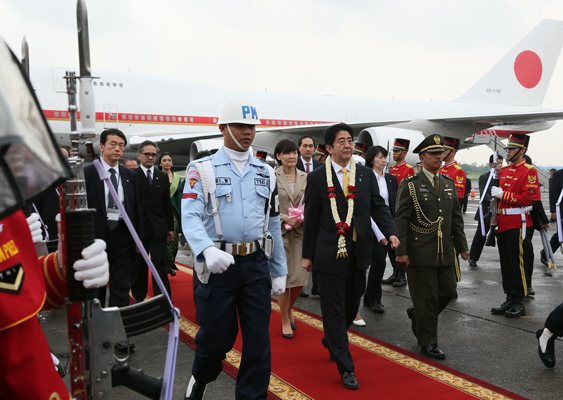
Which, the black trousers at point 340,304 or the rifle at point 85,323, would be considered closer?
the rifle at point 85,323

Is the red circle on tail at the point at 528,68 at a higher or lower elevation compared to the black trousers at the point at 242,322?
higher

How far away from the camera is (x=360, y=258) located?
3789mm

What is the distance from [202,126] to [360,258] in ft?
43.5

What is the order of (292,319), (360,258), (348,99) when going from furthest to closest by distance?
1. (348,99)
2. (292,319)
3. (360,258)

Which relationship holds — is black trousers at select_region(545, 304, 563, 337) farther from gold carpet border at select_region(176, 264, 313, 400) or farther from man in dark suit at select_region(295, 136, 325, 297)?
man in dark suit at select_region(295, 136, 325, 297)

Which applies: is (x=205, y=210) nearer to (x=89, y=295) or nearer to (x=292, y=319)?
(x=89, y=295)

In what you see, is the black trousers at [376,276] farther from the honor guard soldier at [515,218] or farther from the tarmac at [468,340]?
the honor guard soldier at [515,218]

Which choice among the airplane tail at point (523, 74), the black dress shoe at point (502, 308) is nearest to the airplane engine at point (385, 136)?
the black dress shoe at point (502, 308)

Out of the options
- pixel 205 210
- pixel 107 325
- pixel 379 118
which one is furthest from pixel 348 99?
pixel 107 325

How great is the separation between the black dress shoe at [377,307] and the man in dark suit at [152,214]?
231 cm

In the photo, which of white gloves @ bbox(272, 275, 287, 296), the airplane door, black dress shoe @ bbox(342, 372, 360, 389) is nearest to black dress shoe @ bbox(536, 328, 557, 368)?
black dress shoe @ bbox(342, 372, 360, 389)

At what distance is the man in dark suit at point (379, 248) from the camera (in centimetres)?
557

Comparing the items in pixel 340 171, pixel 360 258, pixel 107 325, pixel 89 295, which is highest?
pixel 340 171

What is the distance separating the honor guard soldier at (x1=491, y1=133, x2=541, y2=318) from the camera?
5.30m
